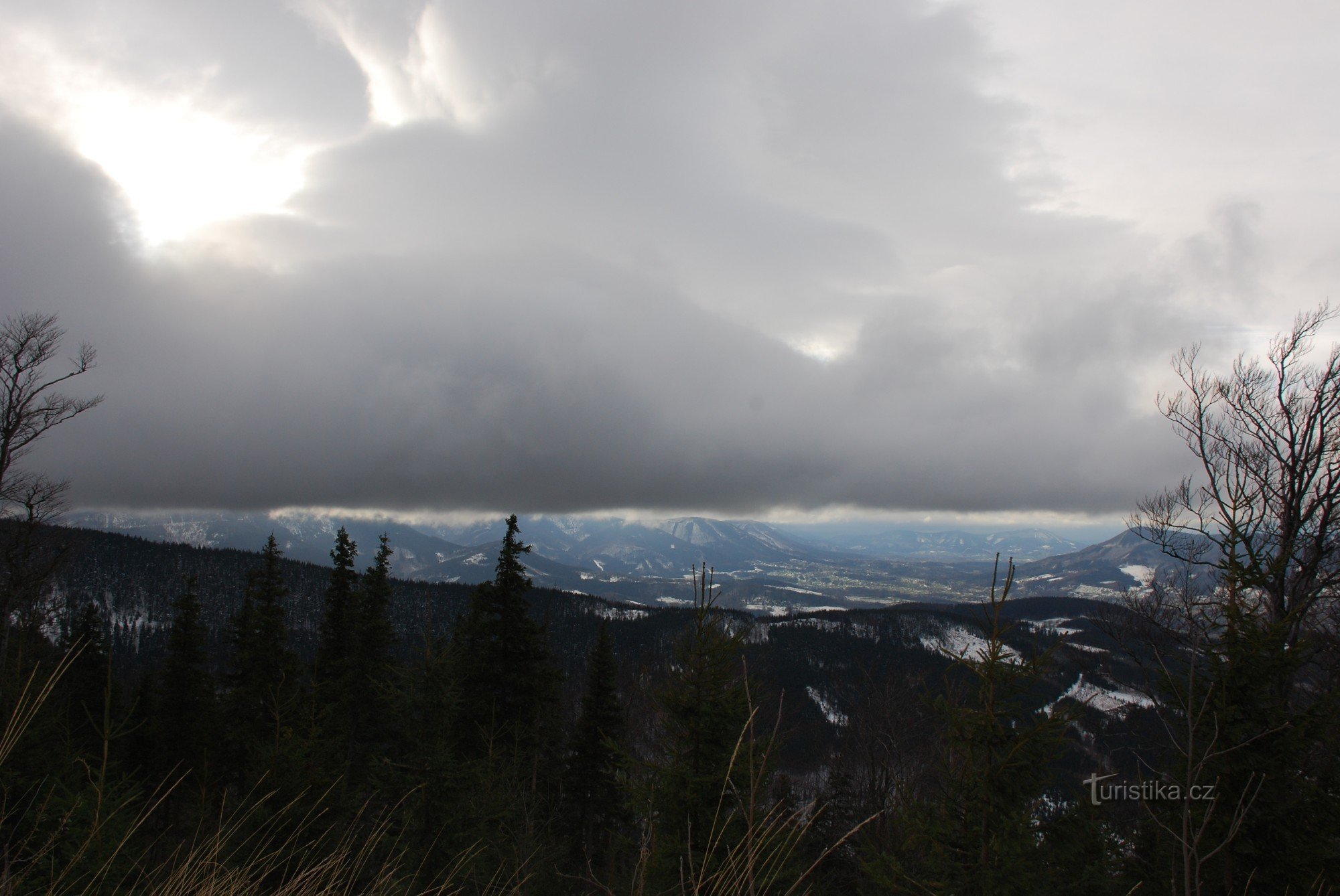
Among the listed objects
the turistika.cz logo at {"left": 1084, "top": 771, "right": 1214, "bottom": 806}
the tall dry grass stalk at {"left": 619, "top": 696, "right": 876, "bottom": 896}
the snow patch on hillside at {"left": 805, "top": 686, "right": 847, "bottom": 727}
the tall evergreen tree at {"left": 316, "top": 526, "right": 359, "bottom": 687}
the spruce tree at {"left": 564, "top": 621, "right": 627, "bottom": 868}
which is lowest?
the snow patch on hillside at {"left": 805, "top": 686, "right": 847, "bottom": 727}

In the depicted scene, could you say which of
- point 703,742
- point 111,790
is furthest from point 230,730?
point 703,742

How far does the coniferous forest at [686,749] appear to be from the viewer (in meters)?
6.72

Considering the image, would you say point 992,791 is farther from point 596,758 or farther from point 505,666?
point 596,758

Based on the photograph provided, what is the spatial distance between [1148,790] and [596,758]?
843 inches

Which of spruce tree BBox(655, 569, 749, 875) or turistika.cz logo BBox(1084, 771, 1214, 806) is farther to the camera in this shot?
spruce tree BBox(655, 569, 749, 875)

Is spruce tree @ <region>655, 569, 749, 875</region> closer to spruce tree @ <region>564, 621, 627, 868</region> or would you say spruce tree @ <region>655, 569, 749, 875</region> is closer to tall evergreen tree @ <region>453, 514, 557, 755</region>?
tall evergreen tree @ <region>453, 514, 557, 755</region>

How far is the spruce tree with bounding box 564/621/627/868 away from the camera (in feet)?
81.9

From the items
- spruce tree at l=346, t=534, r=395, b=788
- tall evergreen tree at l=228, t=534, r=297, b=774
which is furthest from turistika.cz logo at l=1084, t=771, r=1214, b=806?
tall evergreen tree at l=228, t=534, r=297, b=774

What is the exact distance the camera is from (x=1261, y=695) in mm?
8734

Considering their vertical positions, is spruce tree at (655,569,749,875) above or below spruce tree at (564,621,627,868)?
above

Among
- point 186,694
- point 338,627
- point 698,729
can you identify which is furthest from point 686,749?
point 186,694

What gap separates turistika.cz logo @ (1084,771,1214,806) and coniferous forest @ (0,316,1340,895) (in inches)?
4.6

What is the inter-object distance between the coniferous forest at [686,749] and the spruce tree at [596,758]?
0.13m

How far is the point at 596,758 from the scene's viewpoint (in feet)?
83.5
